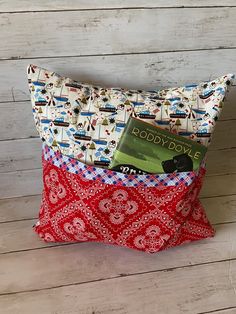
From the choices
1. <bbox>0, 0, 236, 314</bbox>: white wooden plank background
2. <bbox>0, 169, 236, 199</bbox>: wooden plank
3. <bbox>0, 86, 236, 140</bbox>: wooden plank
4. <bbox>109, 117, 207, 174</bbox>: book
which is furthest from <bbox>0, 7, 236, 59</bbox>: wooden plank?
<bbox>0, 169, 236, 199</bbox>: wooden plank

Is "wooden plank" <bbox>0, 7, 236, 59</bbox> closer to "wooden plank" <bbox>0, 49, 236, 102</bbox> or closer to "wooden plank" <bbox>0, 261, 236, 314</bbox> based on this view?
"wooden plank" <bbox>0, 49, 236, 102</bbox>

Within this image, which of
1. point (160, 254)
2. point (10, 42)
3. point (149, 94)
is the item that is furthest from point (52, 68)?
point (160, 254)

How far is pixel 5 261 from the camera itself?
0.95 meters

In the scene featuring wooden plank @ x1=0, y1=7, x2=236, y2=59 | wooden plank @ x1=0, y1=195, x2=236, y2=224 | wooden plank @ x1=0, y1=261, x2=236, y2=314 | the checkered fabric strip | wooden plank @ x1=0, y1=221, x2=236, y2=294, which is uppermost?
wooden plank @ x1=0, y1=7, x2=236, y2=59

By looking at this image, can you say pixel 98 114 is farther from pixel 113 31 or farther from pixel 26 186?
pixel 26 186

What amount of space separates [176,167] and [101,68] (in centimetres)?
32

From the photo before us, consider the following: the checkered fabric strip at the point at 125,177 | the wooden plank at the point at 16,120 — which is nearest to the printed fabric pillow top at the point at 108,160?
the checkered fabric strip at the point at 125,177

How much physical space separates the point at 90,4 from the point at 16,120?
0.35 m

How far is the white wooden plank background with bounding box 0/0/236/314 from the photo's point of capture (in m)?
0.88

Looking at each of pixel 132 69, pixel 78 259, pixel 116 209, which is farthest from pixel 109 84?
pixel 78 259

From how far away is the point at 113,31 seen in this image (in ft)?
3.17

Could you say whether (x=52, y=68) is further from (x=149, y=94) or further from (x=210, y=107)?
(x=210, y=107)

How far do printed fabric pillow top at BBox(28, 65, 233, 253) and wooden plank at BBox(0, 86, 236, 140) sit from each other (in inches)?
5.2

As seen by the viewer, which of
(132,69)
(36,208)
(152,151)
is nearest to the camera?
(152,151)
